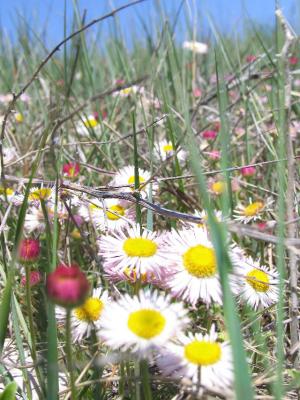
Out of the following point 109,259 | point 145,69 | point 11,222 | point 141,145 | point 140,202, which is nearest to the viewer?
point 109,259

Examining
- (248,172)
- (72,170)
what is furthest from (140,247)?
(248,172)

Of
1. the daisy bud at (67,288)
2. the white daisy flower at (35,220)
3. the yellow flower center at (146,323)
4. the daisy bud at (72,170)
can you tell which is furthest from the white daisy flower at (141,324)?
the daisy bud at (72,170)

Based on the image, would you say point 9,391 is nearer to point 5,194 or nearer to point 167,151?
point 5,194

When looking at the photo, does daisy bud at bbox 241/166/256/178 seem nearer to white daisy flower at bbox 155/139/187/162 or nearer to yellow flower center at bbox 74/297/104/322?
white daisy flower at bbox 155/139/187/162

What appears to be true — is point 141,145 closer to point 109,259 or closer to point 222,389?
point 109,259

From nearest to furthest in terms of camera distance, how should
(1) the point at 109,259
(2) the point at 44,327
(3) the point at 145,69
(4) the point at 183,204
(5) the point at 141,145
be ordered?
(1) the point at 109,259, (2) the point at 44,327, (4) the point at 183,204, (5) the point at 141,145, (3) the point at 145,69

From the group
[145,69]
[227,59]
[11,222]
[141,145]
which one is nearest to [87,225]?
[11,222]

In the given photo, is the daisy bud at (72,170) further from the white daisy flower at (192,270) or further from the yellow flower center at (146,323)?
the yellow flower center at (146,323)

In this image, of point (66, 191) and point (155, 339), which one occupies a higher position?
point (66, 191)
